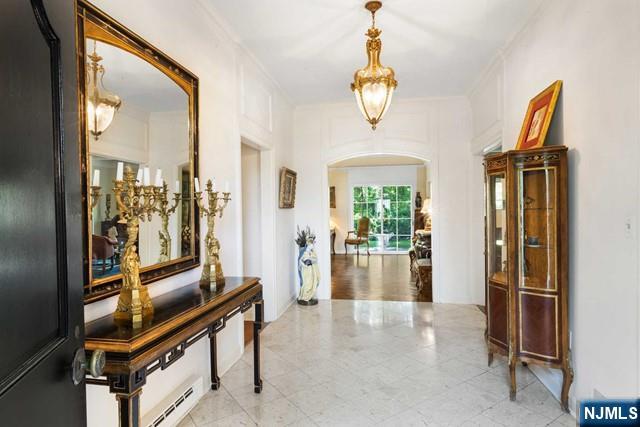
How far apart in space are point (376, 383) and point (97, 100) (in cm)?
283

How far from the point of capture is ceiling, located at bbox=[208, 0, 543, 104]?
2988 millimetres

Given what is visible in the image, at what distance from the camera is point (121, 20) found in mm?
2027

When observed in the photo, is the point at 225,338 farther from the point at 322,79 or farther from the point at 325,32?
the point at 322,79

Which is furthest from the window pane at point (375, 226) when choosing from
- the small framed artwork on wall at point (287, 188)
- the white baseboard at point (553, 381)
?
the white baseboard at point (553, 381)

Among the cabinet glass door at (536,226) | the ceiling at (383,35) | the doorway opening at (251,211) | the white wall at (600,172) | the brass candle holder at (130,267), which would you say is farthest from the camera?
the doorway opening at (251,211)

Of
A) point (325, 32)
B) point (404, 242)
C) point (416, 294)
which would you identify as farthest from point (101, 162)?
point (404, 242)

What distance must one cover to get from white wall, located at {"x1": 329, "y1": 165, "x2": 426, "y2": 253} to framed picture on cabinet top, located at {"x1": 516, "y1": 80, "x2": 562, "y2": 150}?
8.43m

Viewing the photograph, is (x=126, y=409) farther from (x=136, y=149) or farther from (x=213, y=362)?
(x=213, y=362)

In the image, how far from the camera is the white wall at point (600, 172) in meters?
1.93

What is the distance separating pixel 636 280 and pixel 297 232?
4498 mm

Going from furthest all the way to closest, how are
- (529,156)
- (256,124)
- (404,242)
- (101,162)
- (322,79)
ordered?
(404,242) → (322,79) → (256,124) → (529,156) → (101,162)

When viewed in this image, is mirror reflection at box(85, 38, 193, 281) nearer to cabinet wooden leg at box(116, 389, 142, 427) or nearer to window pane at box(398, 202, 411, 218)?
cabinet wooden leg at box(116, 389, 142, 427)

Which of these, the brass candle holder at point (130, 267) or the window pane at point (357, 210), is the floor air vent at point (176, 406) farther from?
the window pane at point (357, 210)

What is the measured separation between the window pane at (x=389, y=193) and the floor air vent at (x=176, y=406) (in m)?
9.74
